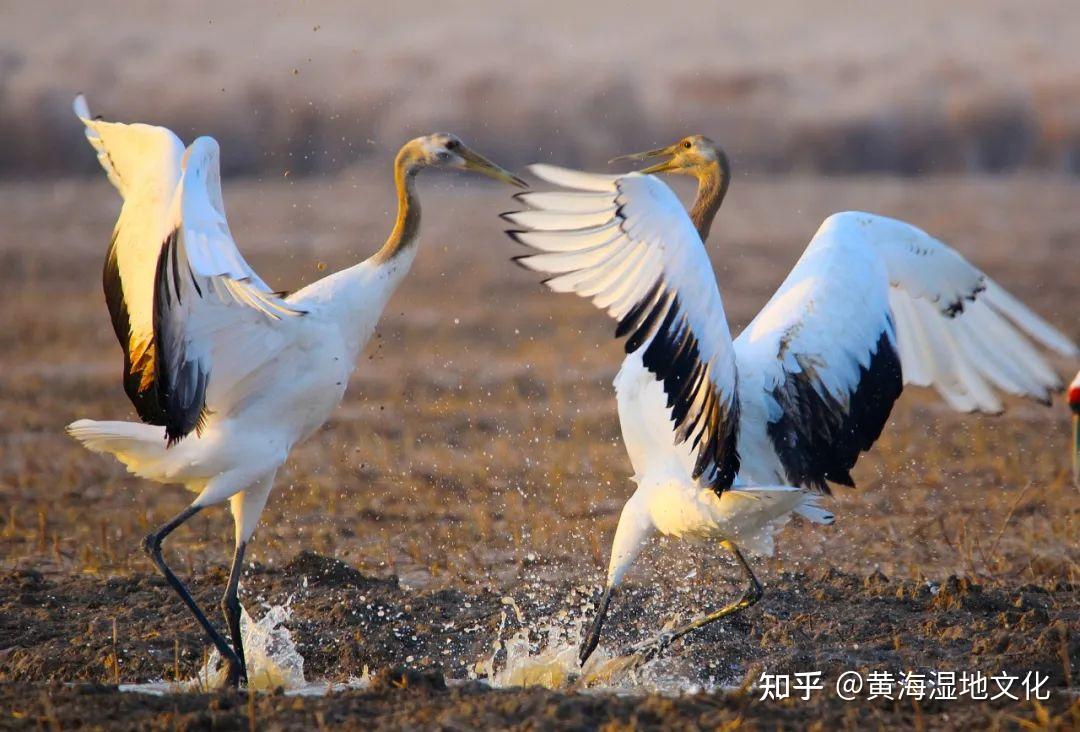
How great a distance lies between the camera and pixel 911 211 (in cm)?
1941

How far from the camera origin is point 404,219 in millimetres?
6934

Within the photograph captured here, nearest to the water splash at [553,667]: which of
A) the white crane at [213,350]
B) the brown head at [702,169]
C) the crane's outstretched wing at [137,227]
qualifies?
the white crane at [213,350]

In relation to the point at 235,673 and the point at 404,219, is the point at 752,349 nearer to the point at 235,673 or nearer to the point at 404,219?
the point at 404,219

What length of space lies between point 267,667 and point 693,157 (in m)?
2.96

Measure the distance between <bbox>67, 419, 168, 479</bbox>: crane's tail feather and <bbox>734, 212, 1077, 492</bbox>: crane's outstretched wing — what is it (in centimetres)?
232

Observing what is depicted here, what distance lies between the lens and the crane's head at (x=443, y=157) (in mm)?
7160

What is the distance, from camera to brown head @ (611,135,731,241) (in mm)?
7266

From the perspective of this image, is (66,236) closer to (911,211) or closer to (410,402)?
(410,402)

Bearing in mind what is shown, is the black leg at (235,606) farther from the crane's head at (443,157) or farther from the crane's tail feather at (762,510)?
the crane's tail feather at (762,510)

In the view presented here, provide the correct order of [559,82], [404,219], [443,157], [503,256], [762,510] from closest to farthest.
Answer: [762,510] → [404,219] → [443,157] → [503,256] → [559,82]

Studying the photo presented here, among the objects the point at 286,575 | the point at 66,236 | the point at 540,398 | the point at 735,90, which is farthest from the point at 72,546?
the point at 735,90

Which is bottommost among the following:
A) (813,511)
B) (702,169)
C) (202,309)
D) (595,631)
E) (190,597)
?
(595,631)

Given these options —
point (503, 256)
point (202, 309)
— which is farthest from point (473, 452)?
point (503, 256)

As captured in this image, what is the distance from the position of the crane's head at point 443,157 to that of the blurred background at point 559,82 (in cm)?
1529
